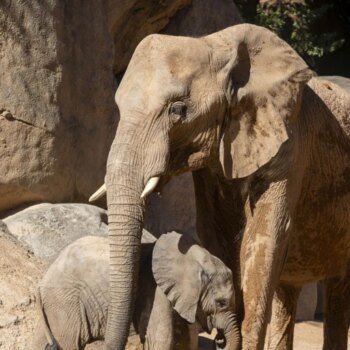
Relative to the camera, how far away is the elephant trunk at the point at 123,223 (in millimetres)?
4703

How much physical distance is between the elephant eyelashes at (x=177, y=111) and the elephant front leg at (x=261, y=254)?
21.3 inches

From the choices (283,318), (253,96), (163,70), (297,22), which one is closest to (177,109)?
(163,70)

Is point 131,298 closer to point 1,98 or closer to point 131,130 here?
point 131,130

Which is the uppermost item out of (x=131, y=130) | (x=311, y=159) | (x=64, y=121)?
(x=131, y=130)

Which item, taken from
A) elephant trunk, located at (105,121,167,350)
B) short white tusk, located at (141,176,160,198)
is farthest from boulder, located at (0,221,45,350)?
short white tusk, located at (141,176,160,198)

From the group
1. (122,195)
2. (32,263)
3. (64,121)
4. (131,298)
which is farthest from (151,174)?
(64,121)

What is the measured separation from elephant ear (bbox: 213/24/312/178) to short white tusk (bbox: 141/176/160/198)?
0.42 metres

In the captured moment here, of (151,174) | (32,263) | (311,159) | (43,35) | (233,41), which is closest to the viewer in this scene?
(151,174)

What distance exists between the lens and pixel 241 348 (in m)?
5.15

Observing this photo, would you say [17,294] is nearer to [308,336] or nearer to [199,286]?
[199,286]

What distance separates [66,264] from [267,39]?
1245 mm

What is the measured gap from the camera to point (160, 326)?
5.07 m

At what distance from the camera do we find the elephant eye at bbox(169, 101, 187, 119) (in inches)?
188

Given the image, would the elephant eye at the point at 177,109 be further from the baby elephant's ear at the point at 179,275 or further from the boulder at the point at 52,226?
the boulder at the point at 52,226
